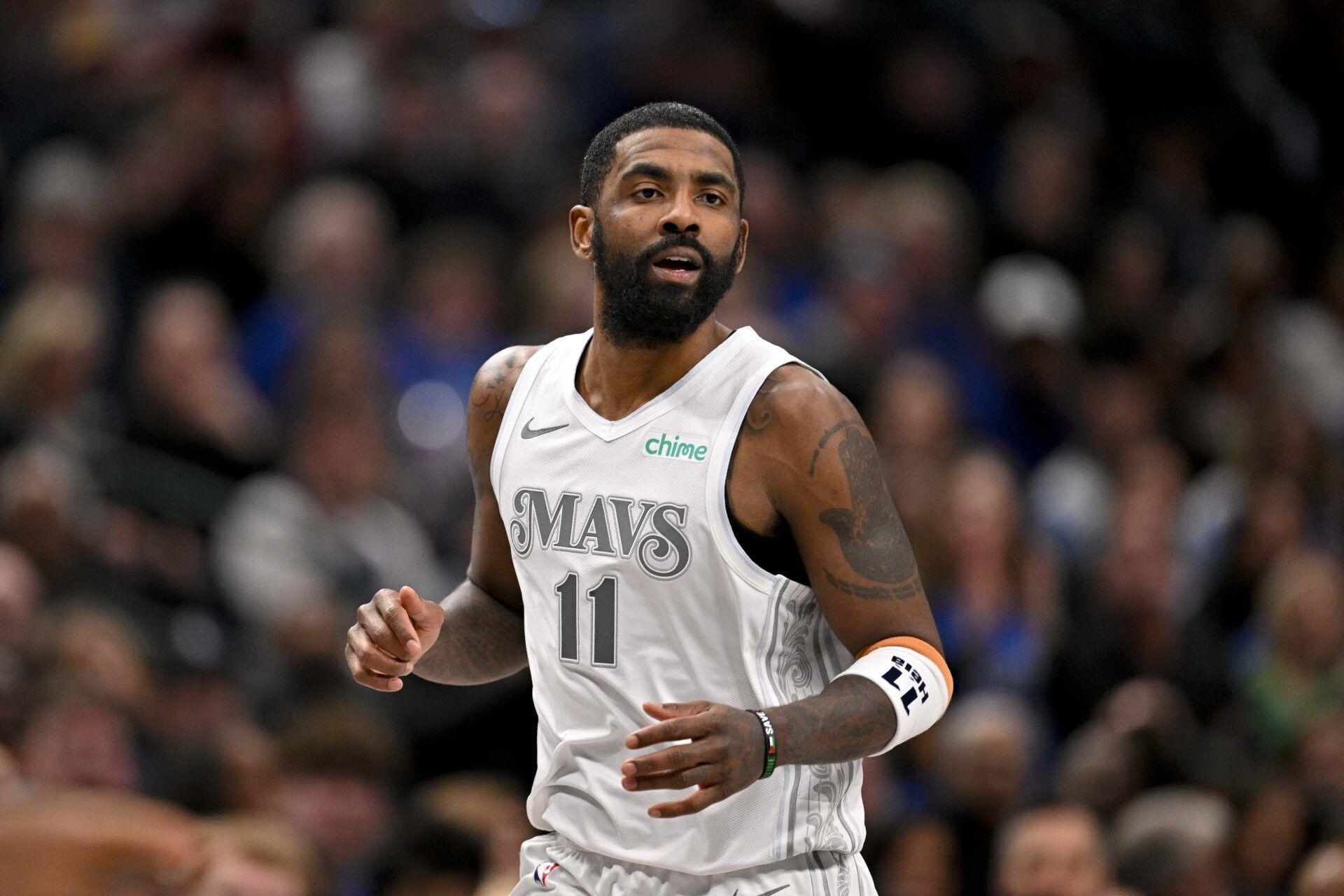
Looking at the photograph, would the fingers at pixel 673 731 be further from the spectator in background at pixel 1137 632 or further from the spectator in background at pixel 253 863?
the spectator in background at pixel 1137 632

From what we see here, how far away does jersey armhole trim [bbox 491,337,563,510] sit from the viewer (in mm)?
4215

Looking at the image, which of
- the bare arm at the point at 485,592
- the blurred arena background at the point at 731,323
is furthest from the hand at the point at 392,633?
the blurred arena background at the point at 731,323

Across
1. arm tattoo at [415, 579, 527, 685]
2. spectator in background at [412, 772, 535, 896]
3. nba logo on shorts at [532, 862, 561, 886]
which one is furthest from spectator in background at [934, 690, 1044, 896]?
nba logo on shorts at [532, 862, 561, 886]

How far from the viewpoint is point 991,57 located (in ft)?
36.4

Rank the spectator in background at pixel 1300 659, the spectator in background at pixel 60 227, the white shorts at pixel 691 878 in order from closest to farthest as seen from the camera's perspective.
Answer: the white shorts at pixel 691 878, the spectator in background at pixel 1300 659, the spectator in background at pixel 60 227

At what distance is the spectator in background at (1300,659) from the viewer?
27.0 ft

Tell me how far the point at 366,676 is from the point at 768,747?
970 mm

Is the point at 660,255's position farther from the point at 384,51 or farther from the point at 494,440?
the point at 384,51

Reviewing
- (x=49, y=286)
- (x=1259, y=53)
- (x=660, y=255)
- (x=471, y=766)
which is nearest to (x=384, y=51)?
(x=49, y=286)

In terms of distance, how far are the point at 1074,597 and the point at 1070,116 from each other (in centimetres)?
406

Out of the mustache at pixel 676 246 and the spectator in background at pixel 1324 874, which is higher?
the mustache at pixel 676 246

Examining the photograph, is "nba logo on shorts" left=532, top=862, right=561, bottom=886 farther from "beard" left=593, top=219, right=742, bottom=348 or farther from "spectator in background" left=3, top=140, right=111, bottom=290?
"spectator in background" left=3, top=140, right=111, bottom=290

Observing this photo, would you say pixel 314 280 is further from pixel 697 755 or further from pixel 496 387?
pixel 697 755

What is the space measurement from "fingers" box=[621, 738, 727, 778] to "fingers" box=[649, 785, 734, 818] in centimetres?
6
